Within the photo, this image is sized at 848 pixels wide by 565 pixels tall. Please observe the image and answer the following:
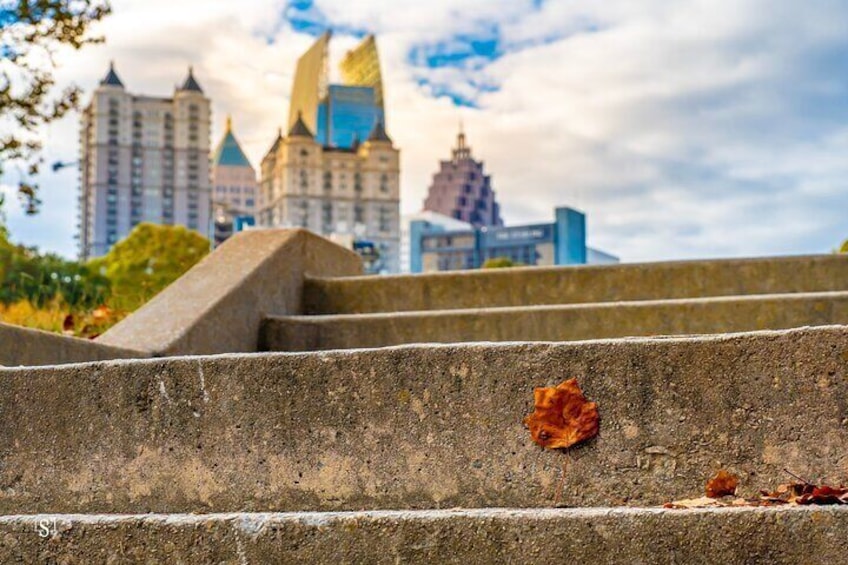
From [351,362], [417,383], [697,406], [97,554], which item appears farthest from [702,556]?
[97,554]

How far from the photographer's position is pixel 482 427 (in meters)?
2.17

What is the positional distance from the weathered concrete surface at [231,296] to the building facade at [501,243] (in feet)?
500

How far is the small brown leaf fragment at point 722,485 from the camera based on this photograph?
6.67 ft

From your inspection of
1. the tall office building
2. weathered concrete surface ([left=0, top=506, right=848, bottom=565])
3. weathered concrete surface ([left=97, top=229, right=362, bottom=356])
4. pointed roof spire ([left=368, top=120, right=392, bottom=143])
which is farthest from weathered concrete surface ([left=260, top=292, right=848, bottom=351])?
pointed roof spire ([left=368, top=120, right=392, bottom=143])

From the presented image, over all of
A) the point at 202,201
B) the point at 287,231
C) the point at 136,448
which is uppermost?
the point at 202,201

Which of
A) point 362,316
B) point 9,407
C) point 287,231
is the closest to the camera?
point 9,407

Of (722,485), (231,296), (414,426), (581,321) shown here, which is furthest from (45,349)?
(722,485)

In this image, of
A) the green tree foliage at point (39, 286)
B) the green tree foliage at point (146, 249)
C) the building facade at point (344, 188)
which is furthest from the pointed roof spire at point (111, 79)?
the green tree foliage at point (39, 286)

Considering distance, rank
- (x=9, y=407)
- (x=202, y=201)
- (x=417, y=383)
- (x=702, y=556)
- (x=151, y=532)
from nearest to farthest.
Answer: (x=702, y=556) → (x=151, y=532) → (x=417, y=383) → (x=9, y=407) → (x=202, y=201)

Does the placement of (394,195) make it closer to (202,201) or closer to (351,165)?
(351,165)

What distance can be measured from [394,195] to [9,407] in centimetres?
17415

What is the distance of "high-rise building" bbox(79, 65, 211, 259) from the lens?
167 meters

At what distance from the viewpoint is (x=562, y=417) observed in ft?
7.00

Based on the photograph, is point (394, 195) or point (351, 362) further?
point (394, 195)
